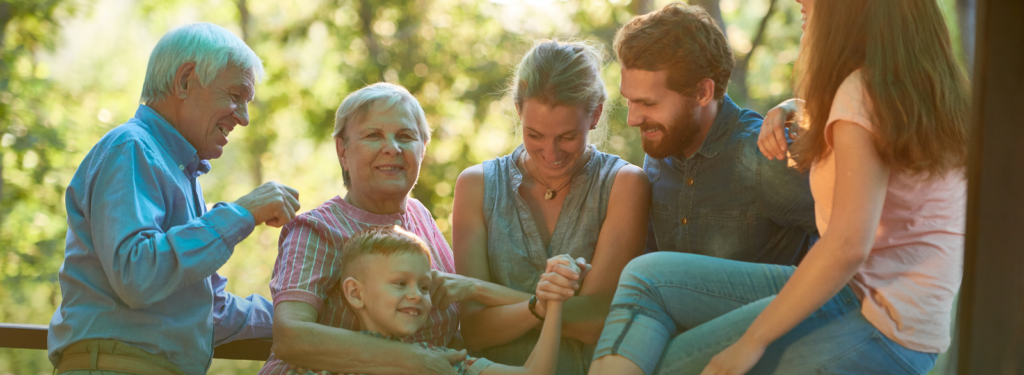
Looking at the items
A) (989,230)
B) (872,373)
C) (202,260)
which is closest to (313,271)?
(202,260)

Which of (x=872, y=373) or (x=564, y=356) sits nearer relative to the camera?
(x=872, y=373)

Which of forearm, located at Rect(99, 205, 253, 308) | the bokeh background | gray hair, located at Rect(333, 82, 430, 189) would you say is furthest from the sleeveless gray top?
the bokeh background

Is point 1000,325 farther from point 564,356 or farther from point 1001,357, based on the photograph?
point 564,356

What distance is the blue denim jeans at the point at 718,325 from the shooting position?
5.33 ft

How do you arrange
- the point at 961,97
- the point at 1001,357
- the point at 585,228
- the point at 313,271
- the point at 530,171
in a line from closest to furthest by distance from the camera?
the point at 1001,357
the point at 961,97
the point at 313,271
the point at 585,228
the point at 530,171

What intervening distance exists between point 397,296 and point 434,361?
7.8 inches

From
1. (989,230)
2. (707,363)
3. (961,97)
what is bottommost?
(707,363)

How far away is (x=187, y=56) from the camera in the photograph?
2.10 m

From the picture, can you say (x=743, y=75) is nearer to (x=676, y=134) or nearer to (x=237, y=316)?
(x=676, y=134)

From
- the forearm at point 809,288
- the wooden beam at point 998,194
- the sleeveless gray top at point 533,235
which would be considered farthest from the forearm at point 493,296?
the wooden beam at point 998,194

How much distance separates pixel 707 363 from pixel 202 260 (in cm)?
127

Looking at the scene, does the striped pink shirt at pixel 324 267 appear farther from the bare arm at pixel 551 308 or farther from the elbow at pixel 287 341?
the bare arm at pixel 551 308

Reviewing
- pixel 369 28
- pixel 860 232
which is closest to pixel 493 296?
pixel 860 232

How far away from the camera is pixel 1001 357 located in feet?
4.08
